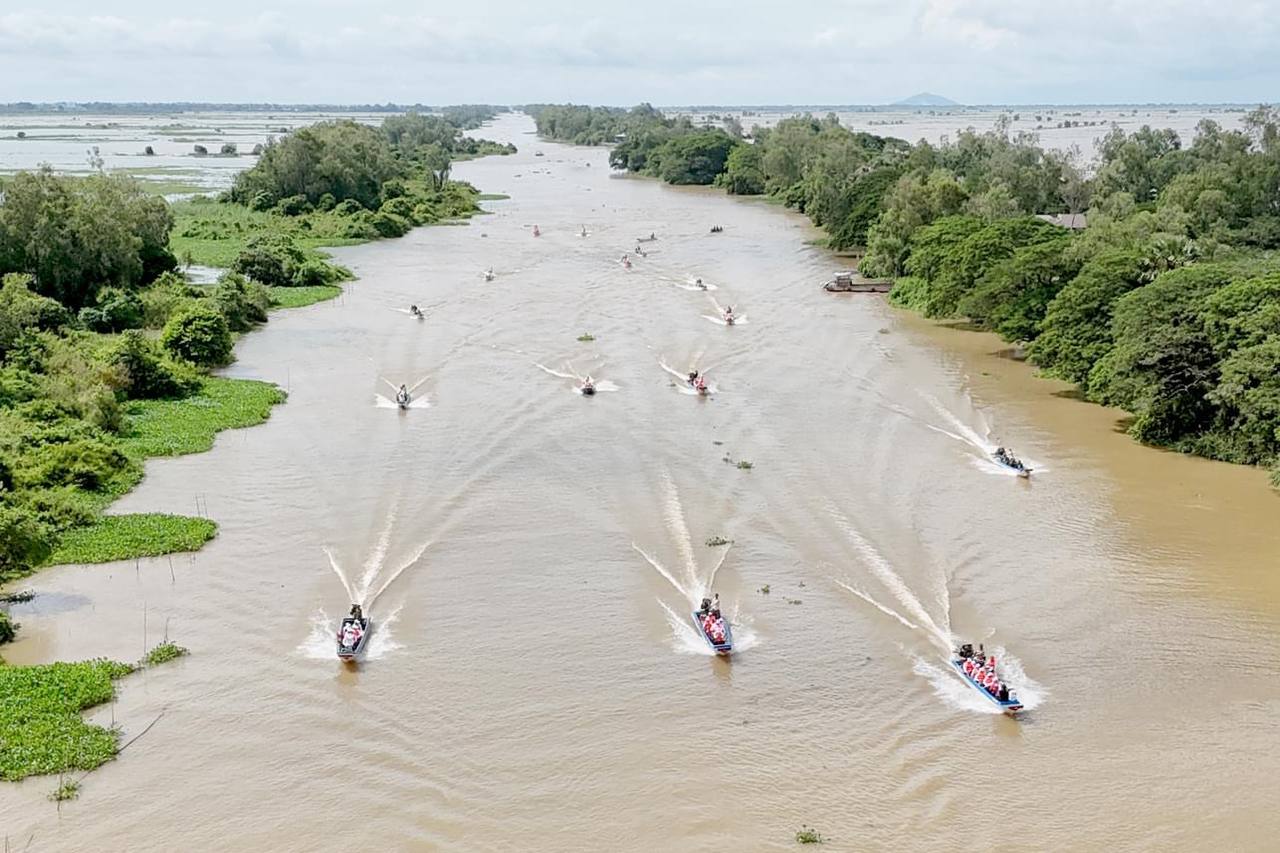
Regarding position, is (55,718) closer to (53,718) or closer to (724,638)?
(53,718)

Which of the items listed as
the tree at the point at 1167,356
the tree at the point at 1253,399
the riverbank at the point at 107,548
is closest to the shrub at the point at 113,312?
the riverbank at the point at 107,548

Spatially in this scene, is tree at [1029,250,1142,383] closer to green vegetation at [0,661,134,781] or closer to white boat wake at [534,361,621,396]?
white boat wake at [534,361,621,396]

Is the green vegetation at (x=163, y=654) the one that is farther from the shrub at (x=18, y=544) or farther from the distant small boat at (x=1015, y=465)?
the distant small boat at (x=1015, y=465)

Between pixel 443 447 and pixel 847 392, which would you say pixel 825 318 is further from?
pixel 443 447

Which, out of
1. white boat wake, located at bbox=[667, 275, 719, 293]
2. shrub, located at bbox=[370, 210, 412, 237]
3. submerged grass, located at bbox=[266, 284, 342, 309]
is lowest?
submerged grass, located at bbox=[266, 284, 342, 309]

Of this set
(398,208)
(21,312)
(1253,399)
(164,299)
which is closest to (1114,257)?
(1253,399)

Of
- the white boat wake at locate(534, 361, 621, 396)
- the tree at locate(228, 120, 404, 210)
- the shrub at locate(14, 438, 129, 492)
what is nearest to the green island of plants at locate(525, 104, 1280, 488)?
the white boat wake at locate(534, 361, 621, 396)
